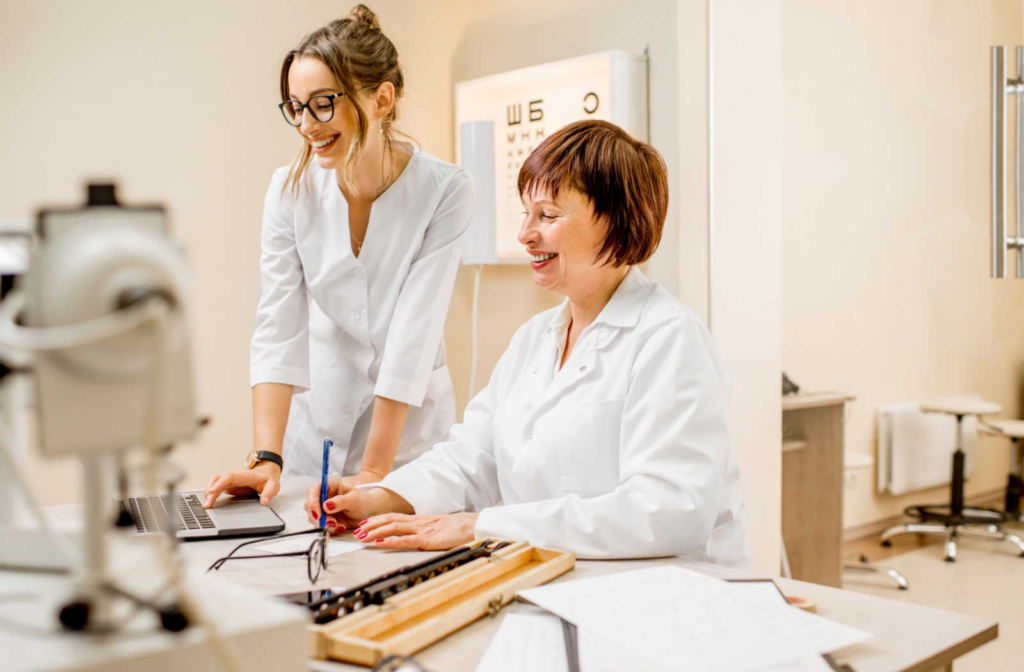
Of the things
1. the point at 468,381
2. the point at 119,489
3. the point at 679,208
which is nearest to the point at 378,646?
the point at 119,489

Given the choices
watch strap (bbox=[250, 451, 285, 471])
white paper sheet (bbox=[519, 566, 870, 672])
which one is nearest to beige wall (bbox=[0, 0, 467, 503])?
watch strap (bbox=[250, 451, 285, 471])

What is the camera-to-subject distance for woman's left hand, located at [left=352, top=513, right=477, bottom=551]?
4.22ft

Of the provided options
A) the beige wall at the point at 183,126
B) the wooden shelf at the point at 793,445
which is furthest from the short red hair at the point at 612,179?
the wooden shelf at the point at 793,445

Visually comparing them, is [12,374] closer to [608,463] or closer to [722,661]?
[722,661]

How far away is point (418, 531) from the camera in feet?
4.31

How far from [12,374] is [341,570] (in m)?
0.68

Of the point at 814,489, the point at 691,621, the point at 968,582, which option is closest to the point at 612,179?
the point at 691,621

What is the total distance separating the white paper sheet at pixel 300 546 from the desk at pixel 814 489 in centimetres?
200

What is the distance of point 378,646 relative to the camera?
82 centimetres

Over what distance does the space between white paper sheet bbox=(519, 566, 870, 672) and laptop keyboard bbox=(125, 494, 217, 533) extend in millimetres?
613

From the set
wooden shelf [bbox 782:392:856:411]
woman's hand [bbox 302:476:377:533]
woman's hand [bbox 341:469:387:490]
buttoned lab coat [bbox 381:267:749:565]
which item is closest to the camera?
buttoned lab coat [bbox 381:267:749:565]

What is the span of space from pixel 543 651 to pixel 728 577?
1.10 ft

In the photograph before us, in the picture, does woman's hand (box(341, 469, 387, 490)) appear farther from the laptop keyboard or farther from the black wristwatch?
the laptop keyboard

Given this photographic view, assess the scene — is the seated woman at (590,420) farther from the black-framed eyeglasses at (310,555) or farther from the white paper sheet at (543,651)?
the white paper sheet at (543,651)
